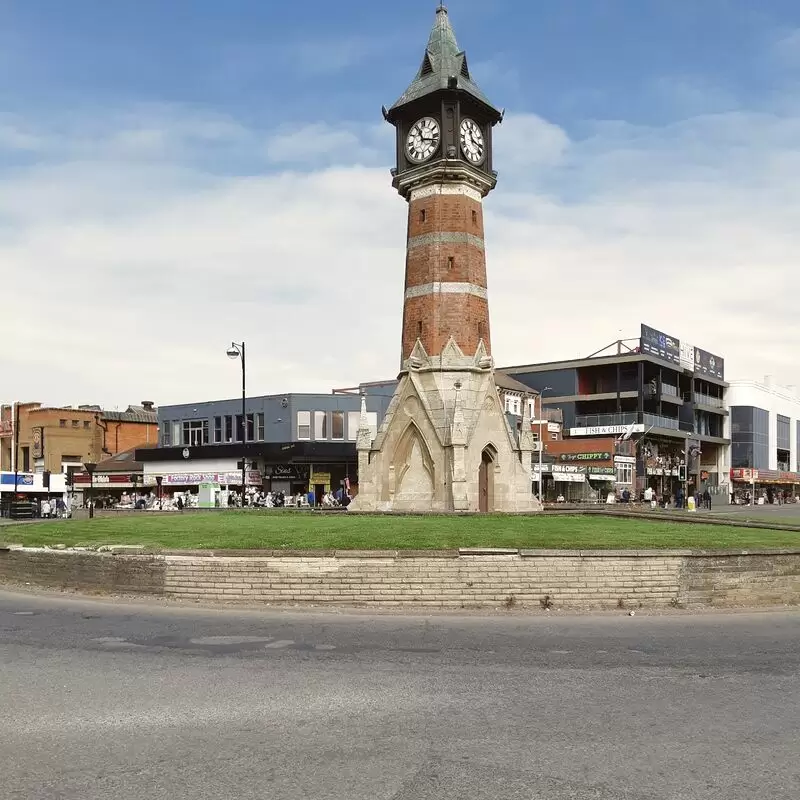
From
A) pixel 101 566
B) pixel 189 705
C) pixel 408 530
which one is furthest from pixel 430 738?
pixel 408 530

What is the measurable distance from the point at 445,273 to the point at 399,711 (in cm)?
2869

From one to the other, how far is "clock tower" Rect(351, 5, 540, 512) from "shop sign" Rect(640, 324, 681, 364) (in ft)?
178

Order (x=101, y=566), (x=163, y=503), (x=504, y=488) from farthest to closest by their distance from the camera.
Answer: (x=163, y=503)
(x=504, y=488)
(x=101, y=566)

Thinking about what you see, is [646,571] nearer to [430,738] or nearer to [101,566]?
[430,738]

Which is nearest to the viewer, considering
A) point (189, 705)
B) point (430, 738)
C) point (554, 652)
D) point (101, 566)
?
point (430, 738)

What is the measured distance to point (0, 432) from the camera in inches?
3455

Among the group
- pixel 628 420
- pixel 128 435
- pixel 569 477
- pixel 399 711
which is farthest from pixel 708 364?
pixel 399 711

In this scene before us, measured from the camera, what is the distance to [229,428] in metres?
69.2

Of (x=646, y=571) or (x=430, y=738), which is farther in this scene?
(x=646, y=571)

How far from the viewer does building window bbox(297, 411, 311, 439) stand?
64875 millimetres

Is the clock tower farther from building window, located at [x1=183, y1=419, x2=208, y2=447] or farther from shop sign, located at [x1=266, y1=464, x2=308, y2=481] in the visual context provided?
building window, located at [x1=183, y1=419, x2=208, y2=447]

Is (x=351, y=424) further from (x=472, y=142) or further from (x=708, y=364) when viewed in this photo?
(x=708, y=364)

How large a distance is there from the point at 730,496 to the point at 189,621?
289 feet

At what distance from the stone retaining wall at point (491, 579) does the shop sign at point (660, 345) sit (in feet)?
243
